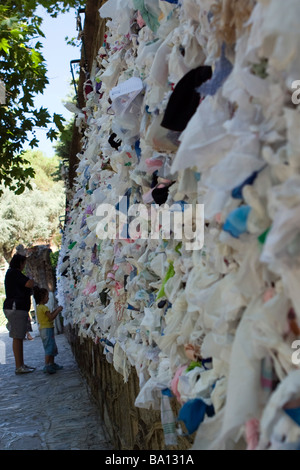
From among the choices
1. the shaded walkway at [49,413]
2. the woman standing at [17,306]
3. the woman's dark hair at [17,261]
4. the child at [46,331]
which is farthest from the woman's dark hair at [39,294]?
the shaded walkway at [49,413]

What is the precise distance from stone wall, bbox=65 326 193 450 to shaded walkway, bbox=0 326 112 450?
20cm

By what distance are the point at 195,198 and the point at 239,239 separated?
22.5 inches

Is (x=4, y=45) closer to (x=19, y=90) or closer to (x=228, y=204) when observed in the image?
(x=19, y=90)

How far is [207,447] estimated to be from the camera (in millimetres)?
1386

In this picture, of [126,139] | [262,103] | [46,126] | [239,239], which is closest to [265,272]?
[239,239]

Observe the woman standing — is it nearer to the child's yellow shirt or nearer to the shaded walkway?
the child's yellow shirt

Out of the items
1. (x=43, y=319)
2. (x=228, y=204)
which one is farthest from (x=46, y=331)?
(x=228, y=204)

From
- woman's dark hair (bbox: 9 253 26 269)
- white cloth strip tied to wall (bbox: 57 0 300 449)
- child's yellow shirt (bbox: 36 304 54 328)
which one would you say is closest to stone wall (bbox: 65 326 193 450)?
white cloth strip tied to wall (bbox: 57 0 300 449)

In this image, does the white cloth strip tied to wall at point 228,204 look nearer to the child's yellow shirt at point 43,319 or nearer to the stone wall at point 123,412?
the stone wall at point 123,412

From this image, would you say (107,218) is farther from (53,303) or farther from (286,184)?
(53,303)

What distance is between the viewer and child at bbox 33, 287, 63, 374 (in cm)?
848

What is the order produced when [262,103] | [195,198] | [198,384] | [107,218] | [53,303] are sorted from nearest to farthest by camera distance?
[262,103]
[198,384]
[195,198]
[107,218]
[53,303]

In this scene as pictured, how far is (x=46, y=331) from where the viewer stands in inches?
341

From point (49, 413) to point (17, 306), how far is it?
2.80m
